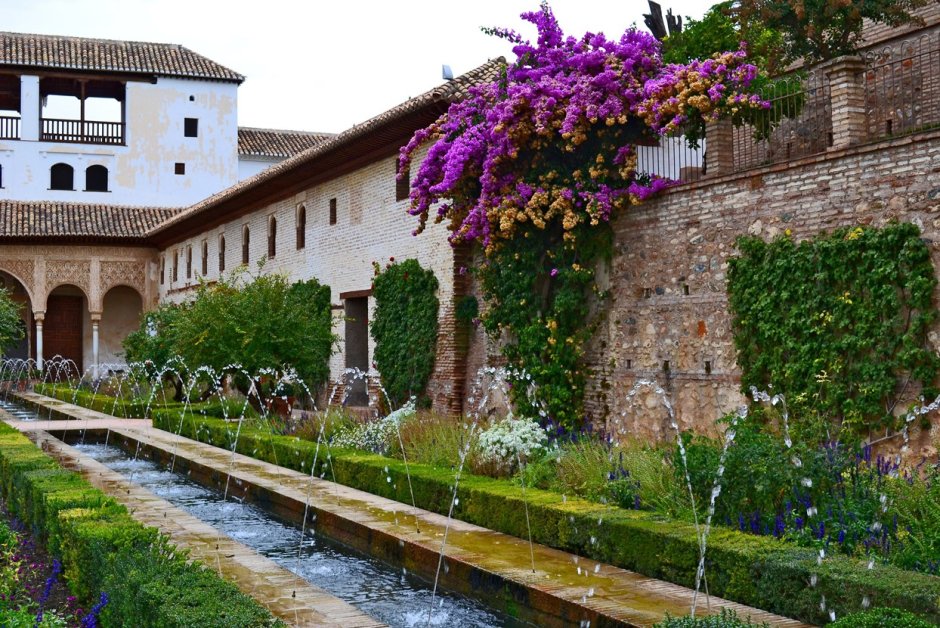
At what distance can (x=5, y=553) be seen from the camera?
18.9 ft

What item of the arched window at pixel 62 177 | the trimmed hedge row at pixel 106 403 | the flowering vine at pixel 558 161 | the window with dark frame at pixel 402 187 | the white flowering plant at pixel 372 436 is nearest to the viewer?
the flowering vine at pixel 558 161

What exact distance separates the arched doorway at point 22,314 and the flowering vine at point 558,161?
25459mm

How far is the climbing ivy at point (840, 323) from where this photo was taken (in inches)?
330

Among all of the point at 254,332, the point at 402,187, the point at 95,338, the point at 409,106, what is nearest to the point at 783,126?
the point at 409,106

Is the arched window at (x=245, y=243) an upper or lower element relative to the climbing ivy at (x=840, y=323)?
upper

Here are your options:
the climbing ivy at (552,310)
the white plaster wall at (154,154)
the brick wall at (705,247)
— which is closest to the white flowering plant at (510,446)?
the brick wall at (705,247)

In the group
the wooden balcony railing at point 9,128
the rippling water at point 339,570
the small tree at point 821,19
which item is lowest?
the rippling water at point 339,570

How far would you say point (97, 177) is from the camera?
3731 centimetres

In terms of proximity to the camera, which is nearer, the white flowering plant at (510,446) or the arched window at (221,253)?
the white flowering plant at (510,446)

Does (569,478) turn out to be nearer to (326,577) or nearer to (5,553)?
(326,577)

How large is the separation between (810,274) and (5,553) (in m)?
6.64

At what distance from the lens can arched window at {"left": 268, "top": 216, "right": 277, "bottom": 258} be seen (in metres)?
23.2

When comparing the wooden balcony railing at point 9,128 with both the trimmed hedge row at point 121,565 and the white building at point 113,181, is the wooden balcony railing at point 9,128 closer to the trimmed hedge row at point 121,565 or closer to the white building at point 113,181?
the white building at point 113,181

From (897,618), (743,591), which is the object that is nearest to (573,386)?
(743,591)
